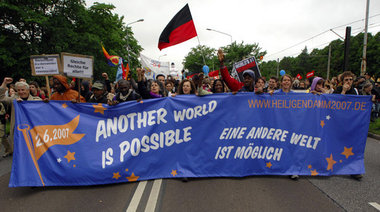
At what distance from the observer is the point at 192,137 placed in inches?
147

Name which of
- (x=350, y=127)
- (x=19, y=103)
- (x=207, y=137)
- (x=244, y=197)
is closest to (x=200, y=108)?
(x=207, y=137)

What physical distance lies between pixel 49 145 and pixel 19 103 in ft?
2.72

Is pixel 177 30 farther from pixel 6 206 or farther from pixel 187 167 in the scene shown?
pixel 6 206

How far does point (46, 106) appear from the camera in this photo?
364cm

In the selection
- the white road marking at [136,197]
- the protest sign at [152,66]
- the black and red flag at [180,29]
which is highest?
the black and red flag at [180,29]

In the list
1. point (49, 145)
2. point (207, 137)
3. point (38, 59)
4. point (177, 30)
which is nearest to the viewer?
point (49, 145)

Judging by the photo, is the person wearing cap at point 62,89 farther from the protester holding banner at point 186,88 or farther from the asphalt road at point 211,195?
the protester holding banner at point 186,88

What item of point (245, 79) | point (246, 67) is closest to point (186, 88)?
point (245, 79)

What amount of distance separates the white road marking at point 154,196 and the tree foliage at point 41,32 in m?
16.9

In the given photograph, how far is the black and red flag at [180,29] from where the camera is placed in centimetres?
509

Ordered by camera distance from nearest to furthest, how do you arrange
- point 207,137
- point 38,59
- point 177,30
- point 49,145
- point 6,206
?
point 6,206 → point 49,145 → point 207,137 → point 38,59 → point 177,30

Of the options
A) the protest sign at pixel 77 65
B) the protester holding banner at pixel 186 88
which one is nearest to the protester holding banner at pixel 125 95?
the protest sign at pixel 77 65

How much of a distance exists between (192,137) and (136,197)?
1249mm

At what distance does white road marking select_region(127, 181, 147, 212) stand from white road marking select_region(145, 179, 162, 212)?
0.15 metres
